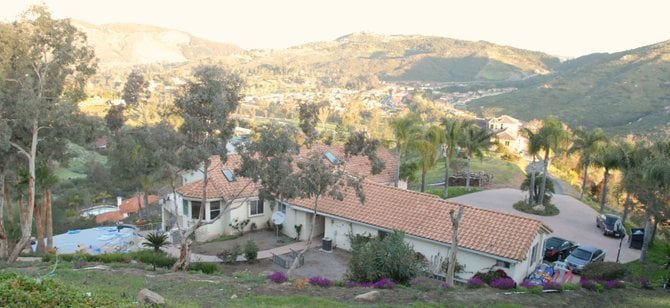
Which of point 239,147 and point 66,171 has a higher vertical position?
point 239,147

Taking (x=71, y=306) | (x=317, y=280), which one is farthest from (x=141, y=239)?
(x=71, y=306)

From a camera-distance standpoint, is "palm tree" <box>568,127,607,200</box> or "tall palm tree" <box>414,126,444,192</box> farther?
"palm tree" <box>568,127,607,200</box>

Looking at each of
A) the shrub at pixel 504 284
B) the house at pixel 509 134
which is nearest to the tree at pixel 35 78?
the shrub at pixel 504 284

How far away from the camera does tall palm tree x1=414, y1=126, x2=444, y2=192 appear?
29.9 m

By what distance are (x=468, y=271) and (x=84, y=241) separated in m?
23.1

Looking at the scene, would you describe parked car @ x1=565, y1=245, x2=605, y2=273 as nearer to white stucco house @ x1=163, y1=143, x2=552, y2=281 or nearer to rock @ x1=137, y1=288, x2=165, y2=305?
white stucco house @ x1=163, y1=143, x2=552, y2=281

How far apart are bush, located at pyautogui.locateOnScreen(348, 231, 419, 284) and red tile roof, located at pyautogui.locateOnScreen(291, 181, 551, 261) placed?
13.9ft

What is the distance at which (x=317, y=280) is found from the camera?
52.6ft

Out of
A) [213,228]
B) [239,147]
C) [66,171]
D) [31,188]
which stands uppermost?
[239,147]

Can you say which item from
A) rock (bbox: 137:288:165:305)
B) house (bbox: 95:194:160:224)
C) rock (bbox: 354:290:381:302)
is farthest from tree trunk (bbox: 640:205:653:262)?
house (bbox: 95:194:160:224)

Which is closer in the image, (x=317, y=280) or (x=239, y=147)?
(x=317, y=280)

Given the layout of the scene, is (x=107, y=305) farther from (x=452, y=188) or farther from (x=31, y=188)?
(x=452, y=188)

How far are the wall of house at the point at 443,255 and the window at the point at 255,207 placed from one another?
208 inches

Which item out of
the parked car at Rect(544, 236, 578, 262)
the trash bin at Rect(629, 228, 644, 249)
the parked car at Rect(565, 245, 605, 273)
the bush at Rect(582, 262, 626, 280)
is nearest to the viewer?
the bush at Rect(582, 262, 626, 280)
